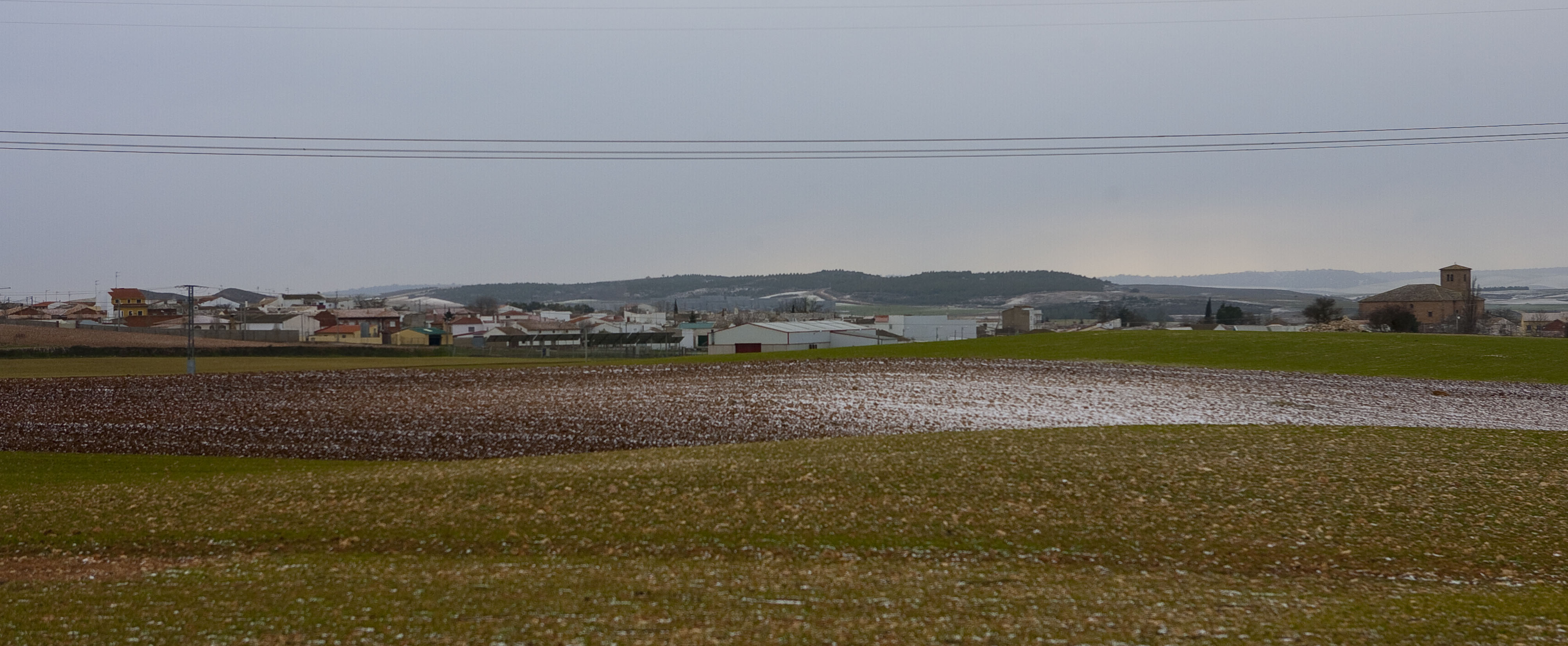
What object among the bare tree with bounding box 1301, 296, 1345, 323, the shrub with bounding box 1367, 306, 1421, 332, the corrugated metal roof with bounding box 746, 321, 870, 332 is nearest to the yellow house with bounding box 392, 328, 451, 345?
the corrugated metal roof with bounding box 746, 321, 870, 332

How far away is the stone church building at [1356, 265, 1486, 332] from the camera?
376ft

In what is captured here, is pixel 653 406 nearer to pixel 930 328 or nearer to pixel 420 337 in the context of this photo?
pixel 930 328

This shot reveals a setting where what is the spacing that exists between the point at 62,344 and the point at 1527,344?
89.5 metres

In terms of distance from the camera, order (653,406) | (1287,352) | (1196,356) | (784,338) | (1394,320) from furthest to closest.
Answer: (1394,320), (784,338), (1287,352), (1196,356), (653,406)

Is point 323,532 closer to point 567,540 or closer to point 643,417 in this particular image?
point 567,540

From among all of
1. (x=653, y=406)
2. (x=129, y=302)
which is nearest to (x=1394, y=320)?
(x=653, y=406)

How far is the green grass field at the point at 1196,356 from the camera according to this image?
137 feet

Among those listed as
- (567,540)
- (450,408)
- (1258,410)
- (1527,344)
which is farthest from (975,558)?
(1527,344)

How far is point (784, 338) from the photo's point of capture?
8938cm

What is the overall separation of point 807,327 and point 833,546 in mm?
86514

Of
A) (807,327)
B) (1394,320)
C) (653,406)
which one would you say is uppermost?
(1394,320)

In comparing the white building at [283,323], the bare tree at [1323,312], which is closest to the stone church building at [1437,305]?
the bare tree at [1323,312]

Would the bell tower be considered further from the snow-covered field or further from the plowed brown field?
the plowed brown field

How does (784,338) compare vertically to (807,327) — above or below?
below
